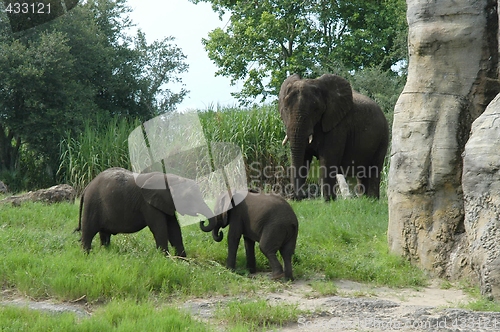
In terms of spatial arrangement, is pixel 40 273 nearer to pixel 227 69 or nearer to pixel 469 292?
pixel 469 292

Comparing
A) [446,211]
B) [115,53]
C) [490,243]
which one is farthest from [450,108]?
[115,53]

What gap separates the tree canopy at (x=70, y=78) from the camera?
21.3 metres

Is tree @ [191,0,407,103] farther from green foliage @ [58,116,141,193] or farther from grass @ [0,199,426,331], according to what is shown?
grass @ [0,199,426,331]

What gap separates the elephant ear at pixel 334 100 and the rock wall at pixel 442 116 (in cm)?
384

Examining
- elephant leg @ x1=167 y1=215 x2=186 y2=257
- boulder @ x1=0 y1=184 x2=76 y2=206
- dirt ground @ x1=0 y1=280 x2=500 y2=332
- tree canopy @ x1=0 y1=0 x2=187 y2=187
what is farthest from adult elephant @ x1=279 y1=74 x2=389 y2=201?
tree canopy @ x1=0 y1=0 x2=187 y2=187

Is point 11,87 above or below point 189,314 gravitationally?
above

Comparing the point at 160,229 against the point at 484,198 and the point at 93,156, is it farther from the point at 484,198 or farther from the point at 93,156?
the point at 93,156

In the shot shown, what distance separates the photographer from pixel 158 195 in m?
8.14

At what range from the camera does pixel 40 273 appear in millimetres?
7367

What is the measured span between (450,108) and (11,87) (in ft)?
52.8

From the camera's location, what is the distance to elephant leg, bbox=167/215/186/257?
330 inches
